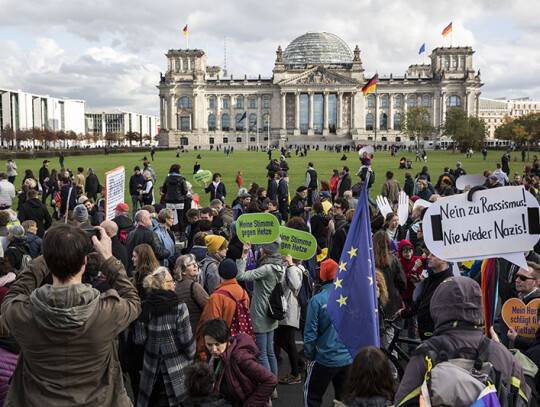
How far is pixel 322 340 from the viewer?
4.89 m

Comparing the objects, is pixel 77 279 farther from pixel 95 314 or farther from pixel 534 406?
pixel 534 406

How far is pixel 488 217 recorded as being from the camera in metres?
4.23

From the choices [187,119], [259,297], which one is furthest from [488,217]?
[187,119]

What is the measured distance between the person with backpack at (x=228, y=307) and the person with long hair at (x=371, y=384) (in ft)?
6.32

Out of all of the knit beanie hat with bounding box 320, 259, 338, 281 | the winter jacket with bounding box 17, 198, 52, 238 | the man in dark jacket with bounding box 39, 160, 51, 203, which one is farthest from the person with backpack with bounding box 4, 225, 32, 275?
the man in dark jacket with bounding box 39, 160, 51, 203

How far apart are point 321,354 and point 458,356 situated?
2.12 m

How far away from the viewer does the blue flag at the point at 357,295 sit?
4.47 meters

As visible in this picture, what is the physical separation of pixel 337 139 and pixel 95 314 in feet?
347

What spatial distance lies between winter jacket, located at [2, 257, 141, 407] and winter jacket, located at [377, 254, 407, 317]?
11.9ft

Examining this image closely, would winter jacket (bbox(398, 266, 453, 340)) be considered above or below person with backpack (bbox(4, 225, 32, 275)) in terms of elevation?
below

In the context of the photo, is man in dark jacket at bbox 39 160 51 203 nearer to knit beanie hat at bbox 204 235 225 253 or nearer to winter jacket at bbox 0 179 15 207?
winter jacket at bbox 0 179 15 207

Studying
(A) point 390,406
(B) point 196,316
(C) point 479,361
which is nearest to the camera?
(C) point 479,361

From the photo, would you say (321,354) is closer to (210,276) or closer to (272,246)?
(272,246)

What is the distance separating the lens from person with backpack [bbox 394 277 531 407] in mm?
2627
